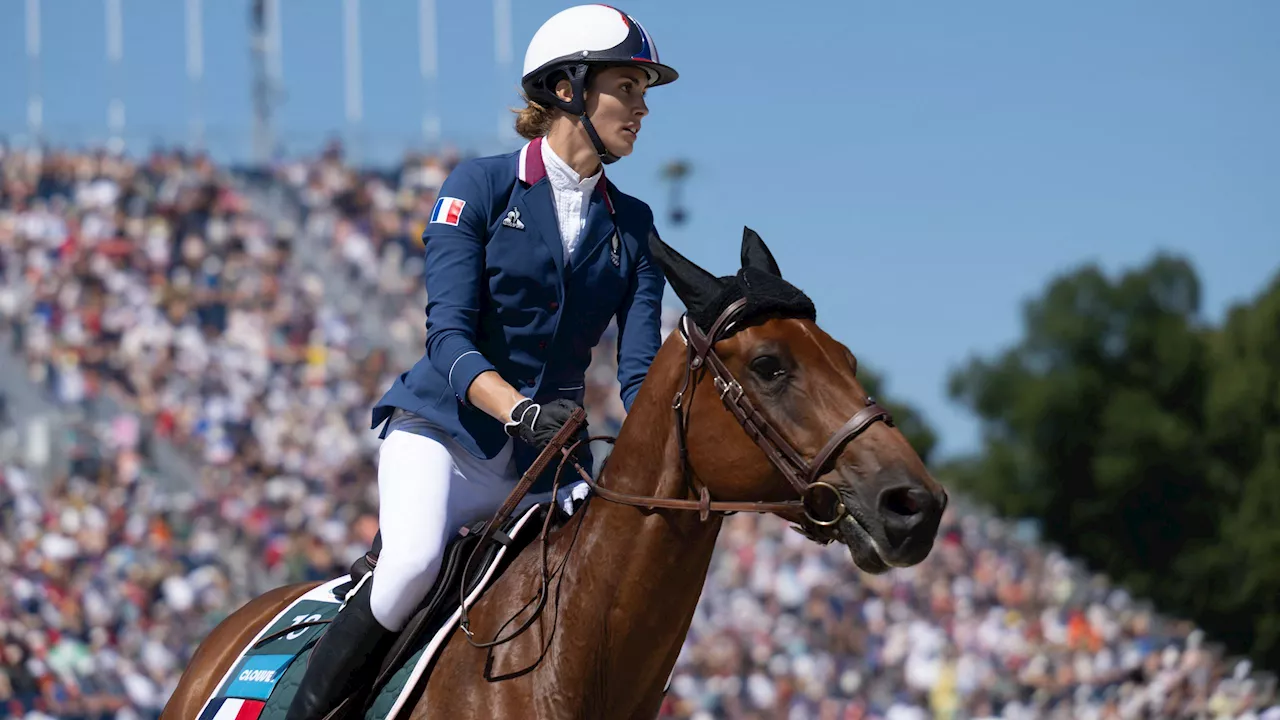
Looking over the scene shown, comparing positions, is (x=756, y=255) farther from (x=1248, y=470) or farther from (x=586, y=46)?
(x=1248, y=470)

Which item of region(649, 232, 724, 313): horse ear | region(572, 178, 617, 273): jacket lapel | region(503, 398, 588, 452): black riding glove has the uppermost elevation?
region(572, 178, 617, 273): jacket lapel

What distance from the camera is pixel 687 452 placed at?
4.55 meters

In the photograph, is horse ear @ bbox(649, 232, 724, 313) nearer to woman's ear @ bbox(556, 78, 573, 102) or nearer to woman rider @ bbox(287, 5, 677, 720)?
woman rider @ bbox(287, 5, 677, 720)

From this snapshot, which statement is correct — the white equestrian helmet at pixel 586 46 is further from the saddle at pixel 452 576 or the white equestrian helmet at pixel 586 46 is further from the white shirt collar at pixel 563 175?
the saddle at pixel 452 576

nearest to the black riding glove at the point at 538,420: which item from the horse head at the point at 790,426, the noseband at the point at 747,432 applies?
the noseband at the point at 747,432

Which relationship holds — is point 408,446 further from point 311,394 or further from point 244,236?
point 244,236

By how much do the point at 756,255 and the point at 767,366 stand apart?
561 millimetres

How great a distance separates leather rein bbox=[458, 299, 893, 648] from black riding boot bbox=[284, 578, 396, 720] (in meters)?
0.29

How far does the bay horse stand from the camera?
4172mm

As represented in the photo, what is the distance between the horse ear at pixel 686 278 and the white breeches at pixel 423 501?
86cm

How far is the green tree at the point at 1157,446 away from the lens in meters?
39.9

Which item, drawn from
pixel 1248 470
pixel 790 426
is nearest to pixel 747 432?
pixel 790 426

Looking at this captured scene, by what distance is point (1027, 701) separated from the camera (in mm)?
19125

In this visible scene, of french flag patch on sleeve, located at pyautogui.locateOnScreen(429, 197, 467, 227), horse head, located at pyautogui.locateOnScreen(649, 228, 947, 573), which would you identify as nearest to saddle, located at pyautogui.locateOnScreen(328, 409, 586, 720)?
horse head, located at pyautogui.locateOnScreen(649, 228, 947, 573)
